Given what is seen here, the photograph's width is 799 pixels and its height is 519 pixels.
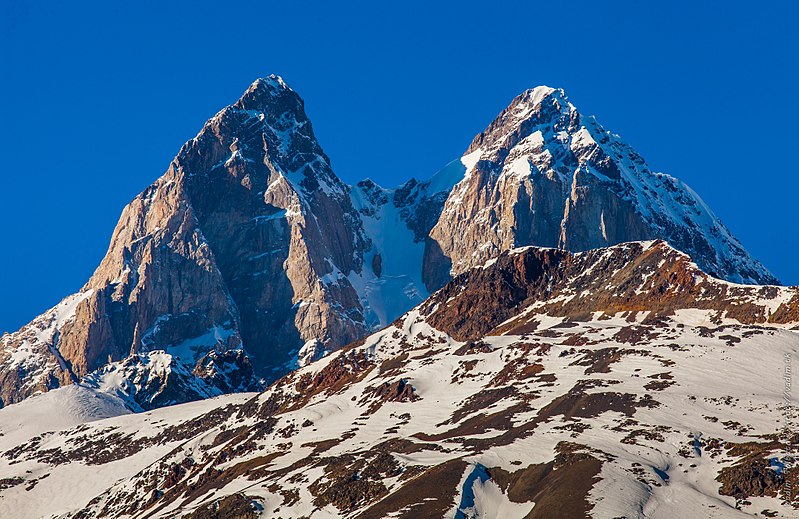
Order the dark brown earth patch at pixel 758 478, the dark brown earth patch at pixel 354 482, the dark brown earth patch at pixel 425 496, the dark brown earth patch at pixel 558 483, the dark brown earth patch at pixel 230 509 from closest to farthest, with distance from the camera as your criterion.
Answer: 1. the dark brown earth patch at pixel 758 478
2. the dark brown earth patch at pixel 558 483
3. the dark brown earth patch at pixel 425 496
4. the dark brown earth patch at pixel 354 482
5. the dark brown earth patch at pixel 230 509

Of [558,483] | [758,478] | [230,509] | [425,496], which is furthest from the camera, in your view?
[230,509]

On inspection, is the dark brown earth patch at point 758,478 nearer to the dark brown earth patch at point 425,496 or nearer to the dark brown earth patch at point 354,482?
the dark brown earth patch at point 425,496

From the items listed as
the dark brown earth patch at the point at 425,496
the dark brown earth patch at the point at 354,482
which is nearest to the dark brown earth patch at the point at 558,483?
the dark brown earth patch at the point at 425,496

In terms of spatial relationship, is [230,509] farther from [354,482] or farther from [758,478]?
[758,478]

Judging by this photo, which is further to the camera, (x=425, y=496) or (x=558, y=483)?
(x=425, y=496)

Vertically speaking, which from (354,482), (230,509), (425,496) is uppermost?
(354,482)

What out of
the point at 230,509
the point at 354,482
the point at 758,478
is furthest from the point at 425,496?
the point at 758,478

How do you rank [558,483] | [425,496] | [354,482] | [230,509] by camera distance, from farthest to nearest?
[230,509] → [354,482] → [425,496] → [558,483]

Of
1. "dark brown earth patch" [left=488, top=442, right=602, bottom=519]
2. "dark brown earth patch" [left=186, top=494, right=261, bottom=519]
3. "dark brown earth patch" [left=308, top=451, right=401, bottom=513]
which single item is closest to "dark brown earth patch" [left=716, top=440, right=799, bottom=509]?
"dark brown earth patch" [left=488, top=442, right=602, bottom=519]

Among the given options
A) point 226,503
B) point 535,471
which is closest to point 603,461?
point 535,471

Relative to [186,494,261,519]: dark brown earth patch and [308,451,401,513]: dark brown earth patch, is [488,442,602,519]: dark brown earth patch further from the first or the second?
[186,494,261,519]: dark brown earth patch

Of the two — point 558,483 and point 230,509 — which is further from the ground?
point 230,509

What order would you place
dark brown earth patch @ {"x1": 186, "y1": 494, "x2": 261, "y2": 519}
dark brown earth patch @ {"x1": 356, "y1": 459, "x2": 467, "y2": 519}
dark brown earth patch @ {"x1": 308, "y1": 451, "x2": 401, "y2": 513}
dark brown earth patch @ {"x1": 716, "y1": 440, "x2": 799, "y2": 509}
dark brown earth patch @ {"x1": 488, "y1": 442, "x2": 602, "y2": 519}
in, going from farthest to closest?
dark brown earth patch @ {"x1": 186, "y1": 494, "x2": 261, "y2": 519} < dark brown earth patch @ {"x1": 308, "y1": 451, "x2": 401, "y2": 513} < dark brown earth patch @ {"x1": 356, "y1": 459, "x2": 467, "y2": 519} < dark brown earth patch @ {"x1": 488, "y1": 442, "x2": 602, "y2": 519} < dark brown earth patch @ {"x1": 716, "y1": 440, "x2": 799, "y2": 509}

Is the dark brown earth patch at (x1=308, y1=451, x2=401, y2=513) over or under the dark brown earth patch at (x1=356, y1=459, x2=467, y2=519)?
over
